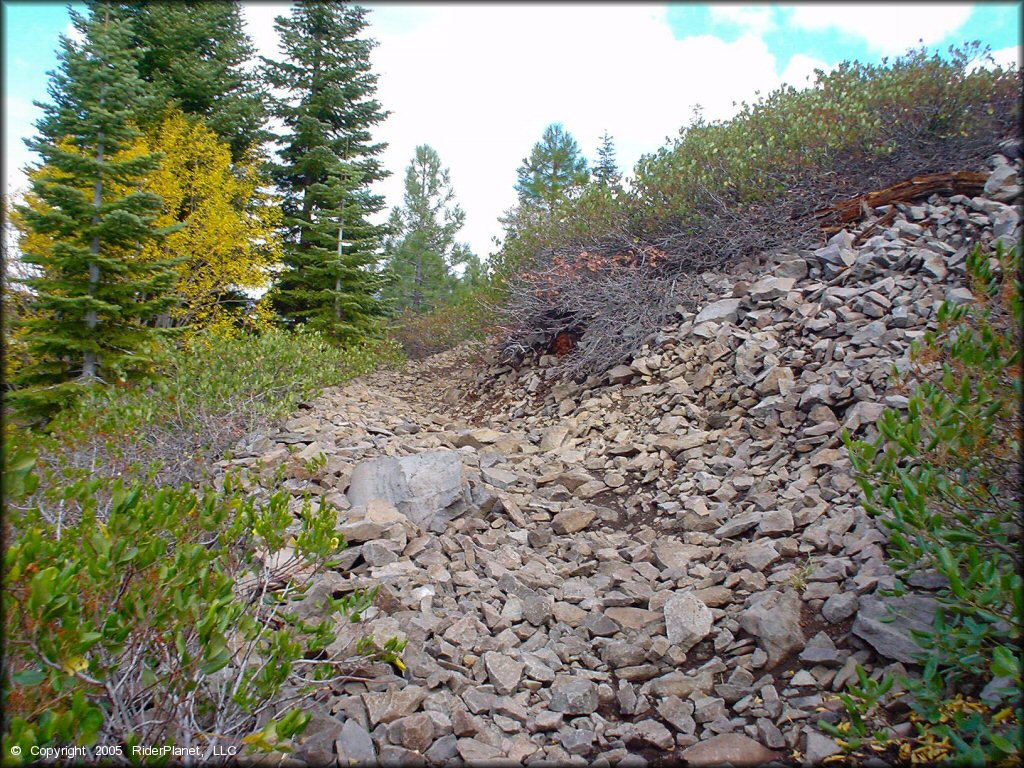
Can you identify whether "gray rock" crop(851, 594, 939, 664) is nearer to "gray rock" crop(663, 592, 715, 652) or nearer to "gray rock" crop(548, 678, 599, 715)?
"gray rock" crop(663, 592, 715, 652)

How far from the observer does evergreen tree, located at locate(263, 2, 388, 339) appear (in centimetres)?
1493

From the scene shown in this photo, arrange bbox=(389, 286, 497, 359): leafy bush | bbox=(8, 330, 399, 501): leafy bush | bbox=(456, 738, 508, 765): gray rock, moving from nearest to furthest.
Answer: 1. bbox=(456, 738, 508, 765): gray rock
2. bbox=(8, 330, 399, 501): leafy bush
3. bbox=(389, 286, 497, 359): leafy bush

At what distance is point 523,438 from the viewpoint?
7.06 meters

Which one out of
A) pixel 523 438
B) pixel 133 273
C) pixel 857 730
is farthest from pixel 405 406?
pixel 857 730

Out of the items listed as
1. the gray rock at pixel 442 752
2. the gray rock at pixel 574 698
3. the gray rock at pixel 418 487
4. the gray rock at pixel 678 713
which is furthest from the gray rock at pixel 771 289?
the gray rock at pixel 442 752

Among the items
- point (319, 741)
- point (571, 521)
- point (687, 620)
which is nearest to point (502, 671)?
point (319, 741)

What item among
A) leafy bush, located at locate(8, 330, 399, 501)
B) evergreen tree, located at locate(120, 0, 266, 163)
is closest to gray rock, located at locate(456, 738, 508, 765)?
leafy bush, located at locate(8, 330, 399, 501)

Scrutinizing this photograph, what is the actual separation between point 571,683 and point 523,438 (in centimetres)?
425

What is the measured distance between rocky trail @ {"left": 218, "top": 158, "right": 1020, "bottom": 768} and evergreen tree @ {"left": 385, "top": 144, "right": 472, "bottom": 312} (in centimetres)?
1901

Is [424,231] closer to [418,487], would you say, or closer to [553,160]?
[553,160]

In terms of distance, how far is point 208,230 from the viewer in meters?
13.3

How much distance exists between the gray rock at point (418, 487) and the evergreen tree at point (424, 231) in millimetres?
20536

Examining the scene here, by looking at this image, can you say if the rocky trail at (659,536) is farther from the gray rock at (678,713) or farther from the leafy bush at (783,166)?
the leafy bush at (783,166)

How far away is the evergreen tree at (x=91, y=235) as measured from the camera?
8438 mm
